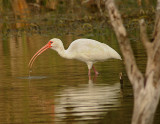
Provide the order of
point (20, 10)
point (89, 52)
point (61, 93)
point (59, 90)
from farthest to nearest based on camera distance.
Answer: point (20, 10) → point (89, 52) → point (59, 90) → point (61, 93)

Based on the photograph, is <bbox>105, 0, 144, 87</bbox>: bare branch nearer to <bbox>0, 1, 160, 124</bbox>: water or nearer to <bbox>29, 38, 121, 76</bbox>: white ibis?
<bbox>0, 1, 160, 124</bbox>: water

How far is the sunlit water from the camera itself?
28.5 ft

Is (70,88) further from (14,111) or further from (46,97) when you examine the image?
(14,111)

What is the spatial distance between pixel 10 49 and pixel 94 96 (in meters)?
10.2

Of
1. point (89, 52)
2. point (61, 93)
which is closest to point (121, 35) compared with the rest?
point (61, 93)

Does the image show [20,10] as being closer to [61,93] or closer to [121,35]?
[61,93]

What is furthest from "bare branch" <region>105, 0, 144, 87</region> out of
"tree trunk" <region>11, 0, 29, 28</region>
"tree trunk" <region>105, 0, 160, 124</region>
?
"tree trunk" <region>11, 0, 29, 28</region>

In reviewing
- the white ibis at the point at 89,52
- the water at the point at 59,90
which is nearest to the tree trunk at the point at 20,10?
A: the water at the point at 59,90

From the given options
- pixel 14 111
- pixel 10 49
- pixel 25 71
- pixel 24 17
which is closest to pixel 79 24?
pixel 24 17

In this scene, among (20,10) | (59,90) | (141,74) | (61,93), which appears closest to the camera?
(141,74)

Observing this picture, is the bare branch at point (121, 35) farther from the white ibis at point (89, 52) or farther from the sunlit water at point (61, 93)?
the white ibis at point (89, 52)

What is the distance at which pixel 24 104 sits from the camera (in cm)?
1000

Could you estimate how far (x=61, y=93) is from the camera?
11.0m

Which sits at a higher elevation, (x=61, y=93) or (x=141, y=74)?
(x=141, y=74)
